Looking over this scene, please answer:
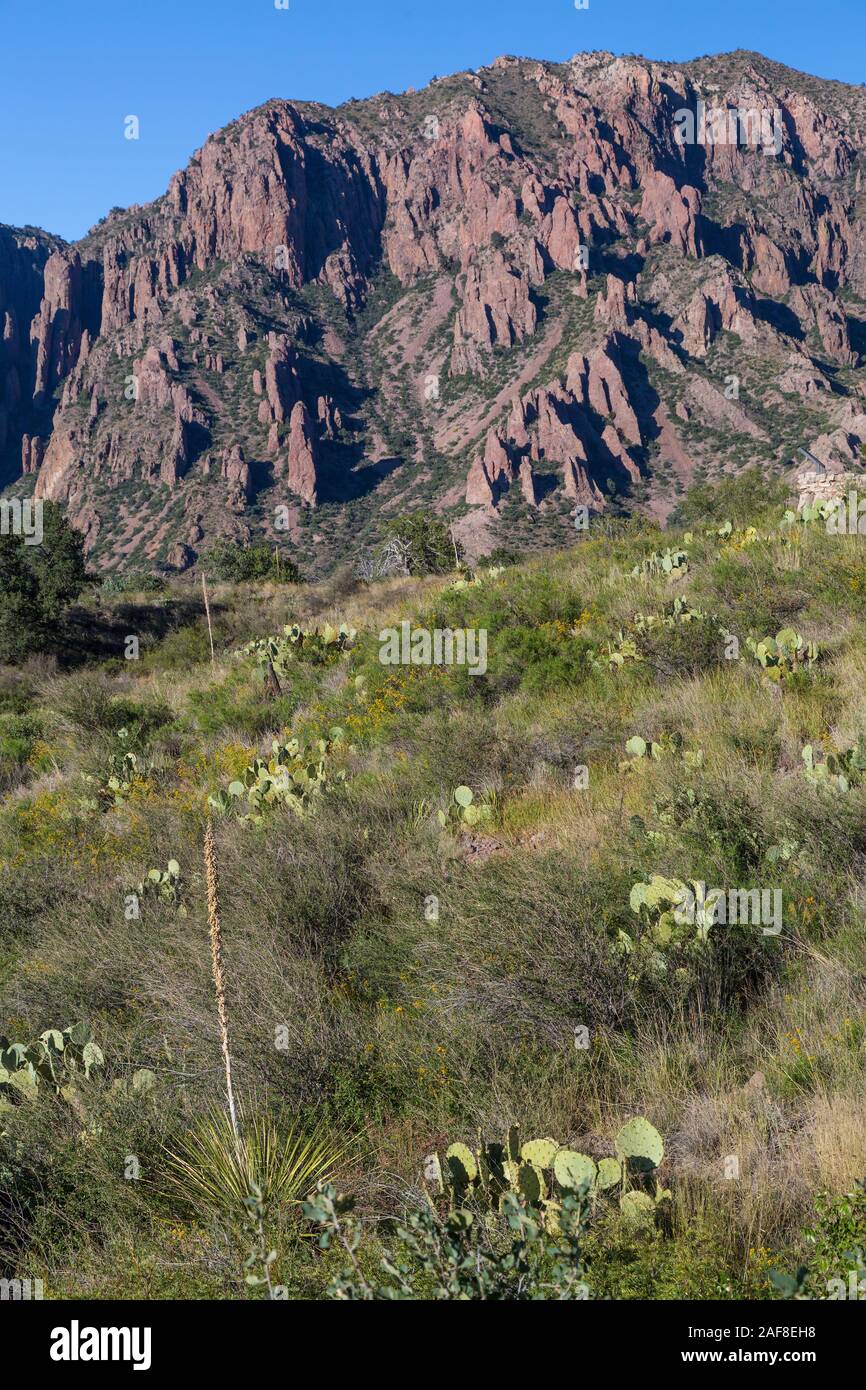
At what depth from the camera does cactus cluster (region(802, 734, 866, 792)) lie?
4.40 meters

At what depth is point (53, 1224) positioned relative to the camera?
297 cm

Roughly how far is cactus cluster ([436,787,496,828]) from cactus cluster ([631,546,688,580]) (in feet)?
16.2

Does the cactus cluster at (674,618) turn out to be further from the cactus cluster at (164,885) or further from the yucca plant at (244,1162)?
the yucca plant at (244,1162)

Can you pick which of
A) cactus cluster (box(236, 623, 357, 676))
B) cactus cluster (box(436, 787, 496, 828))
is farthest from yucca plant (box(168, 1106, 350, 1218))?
cactus cluster (box(236, 623, 357, 676))

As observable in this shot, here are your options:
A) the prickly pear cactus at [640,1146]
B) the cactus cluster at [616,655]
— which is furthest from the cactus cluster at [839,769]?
the cactus cluster at [616,655]

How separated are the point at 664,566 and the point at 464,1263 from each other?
888 centimetres

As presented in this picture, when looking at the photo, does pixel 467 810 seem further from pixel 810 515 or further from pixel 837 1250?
pixel 810 515

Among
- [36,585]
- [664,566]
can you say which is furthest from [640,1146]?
[36,585]

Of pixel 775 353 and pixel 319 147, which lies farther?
pixel 319 147

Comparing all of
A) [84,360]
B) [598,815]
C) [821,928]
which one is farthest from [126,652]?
[84,360]

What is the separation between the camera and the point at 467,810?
555 centimetres

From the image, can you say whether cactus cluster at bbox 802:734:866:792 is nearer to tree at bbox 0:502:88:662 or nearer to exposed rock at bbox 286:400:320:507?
tree at bbox 0:502:88:662
